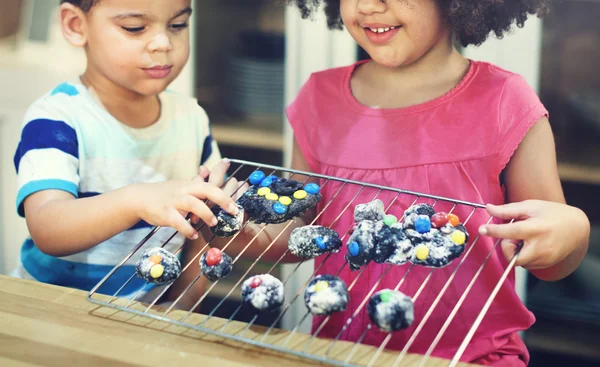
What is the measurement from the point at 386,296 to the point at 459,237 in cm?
15

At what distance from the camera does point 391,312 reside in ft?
2.69

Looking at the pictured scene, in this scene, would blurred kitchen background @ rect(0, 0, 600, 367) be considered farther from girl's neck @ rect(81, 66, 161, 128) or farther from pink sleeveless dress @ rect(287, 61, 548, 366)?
pink sleeveless dress @ rect(287, 61, 548, 366)

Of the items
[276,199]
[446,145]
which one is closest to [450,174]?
[446,145]

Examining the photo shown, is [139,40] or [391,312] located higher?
[139,40]

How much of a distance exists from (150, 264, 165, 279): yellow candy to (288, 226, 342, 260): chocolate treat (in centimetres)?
18

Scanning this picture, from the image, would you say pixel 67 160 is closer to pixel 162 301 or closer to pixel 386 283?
pixel 162 301

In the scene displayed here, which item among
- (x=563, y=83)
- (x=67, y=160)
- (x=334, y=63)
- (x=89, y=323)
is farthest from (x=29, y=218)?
(x=563, y=83)

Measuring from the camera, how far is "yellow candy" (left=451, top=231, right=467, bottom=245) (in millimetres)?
922

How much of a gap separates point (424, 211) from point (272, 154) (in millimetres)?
1160

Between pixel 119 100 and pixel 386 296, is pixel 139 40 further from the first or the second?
pixel 386 296

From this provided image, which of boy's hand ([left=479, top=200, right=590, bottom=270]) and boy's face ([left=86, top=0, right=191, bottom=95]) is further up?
boy's face ([left=86, top=0, right=191, bottom=95])

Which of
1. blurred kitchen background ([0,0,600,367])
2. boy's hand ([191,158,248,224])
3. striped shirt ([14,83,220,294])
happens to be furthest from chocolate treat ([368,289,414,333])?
blurred kitchen background ([0,0,600,367])

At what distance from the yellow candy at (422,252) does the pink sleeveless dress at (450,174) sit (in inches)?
7.5

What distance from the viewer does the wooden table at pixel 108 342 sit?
2.67 feet
